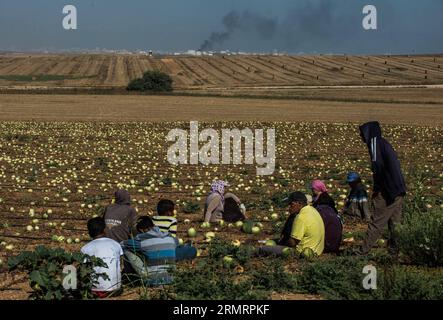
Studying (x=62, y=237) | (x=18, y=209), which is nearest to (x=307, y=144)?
(x=18, y=209)

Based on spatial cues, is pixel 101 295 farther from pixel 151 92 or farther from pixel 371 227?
pixel 151 92

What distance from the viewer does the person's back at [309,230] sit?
33.5ft

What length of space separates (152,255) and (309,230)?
2552mm

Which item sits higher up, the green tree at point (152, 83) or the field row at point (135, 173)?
the green tree at point (152, 83)

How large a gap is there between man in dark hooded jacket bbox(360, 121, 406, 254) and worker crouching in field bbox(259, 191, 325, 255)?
25.6 inches

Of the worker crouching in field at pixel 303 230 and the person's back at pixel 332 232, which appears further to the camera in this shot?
the person's back at pixel 332 232

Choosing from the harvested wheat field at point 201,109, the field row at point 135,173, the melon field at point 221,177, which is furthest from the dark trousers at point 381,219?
the harvested wheat field at point 201,109

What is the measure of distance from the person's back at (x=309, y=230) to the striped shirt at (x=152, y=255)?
2.06 metres

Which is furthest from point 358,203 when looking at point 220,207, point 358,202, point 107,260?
point 107,260

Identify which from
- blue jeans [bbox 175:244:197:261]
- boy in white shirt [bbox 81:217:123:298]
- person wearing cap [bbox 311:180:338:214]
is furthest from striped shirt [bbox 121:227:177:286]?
person wearing cap [bbox 311:180:338:214]

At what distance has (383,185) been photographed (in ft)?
33.9

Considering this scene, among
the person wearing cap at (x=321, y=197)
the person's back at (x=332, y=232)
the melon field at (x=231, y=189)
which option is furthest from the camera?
the person wearing cap at (x=321, y=197)

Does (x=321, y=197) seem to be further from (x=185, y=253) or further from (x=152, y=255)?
(x=152, y=255)

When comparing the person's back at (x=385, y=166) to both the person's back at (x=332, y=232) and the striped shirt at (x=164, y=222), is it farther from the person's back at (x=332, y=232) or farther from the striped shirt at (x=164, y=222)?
the striped shirt at (x=164, y=222)
